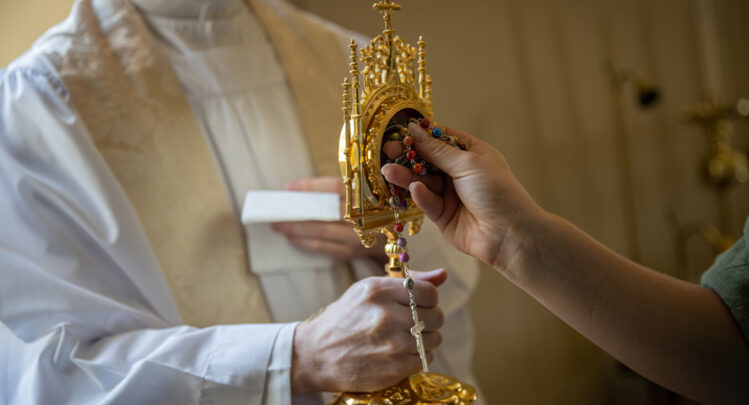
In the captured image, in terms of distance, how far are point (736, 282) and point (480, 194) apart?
1.28 feet

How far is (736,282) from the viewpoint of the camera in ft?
2.67

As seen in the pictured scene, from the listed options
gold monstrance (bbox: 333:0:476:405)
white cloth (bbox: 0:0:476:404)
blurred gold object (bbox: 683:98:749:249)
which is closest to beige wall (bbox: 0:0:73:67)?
white cloth (bbox: 0:0:476:404)

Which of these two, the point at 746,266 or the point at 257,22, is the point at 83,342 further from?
the point at 746,266

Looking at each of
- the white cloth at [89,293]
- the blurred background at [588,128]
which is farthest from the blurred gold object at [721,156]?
the white cloth at [89,293]

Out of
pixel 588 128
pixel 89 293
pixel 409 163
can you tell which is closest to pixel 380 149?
pixel 409 163

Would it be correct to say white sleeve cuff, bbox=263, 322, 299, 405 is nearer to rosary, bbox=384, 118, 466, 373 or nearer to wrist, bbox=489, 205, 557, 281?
rosary, bbox=384, 118, 466, 373

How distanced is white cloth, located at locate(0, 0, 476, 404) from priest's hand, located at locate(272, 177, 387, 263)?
27mm

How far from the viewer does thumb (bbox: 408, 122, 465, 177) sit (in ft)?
2.46

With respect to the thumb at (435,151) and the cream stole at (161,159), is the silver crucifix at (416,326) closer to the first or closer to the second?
the thumb at (435,151)

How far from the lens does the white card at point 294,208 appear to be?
1.06 metres

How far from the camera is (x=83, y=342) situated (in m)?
0.91

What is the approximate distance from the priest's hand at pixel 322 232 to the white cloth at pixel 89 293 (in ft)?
0.09

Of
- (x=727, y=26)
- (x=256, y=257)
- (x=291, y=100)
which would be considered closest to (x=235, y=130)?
(x=291, y=100)

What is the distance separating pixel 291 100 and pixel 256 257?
1.20 ft
